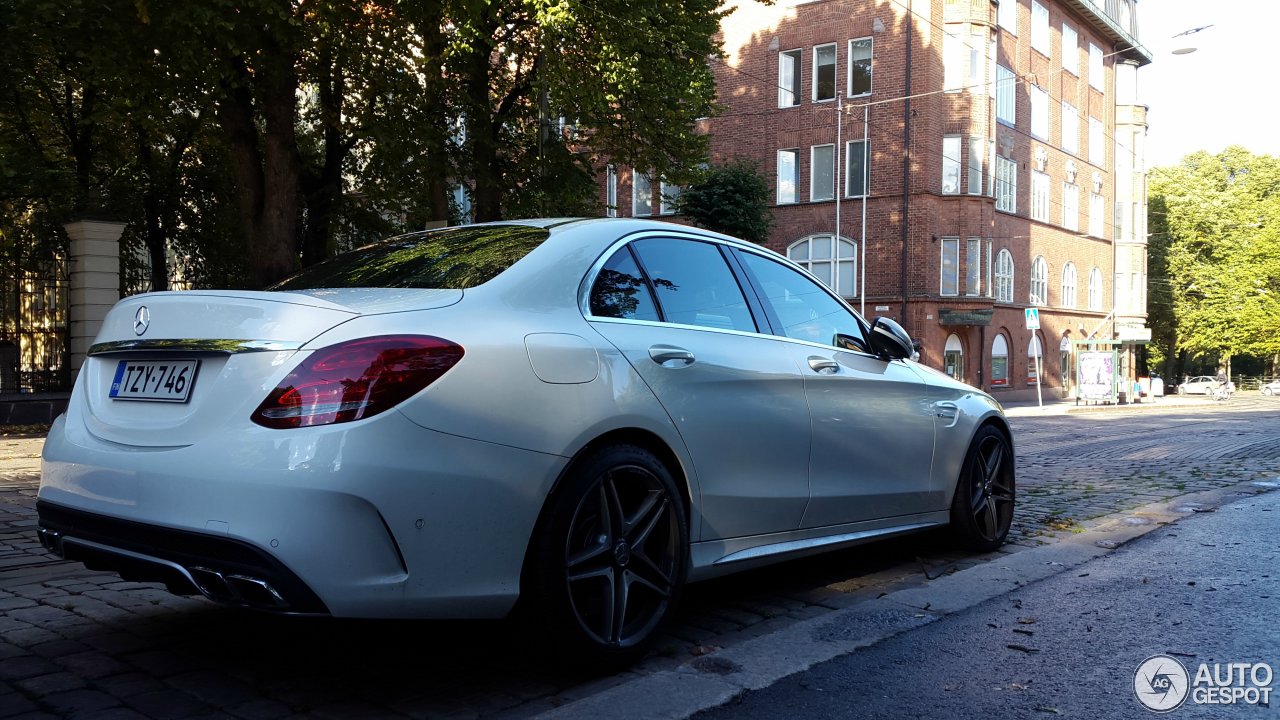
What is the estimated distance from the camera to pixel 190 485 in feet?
9.56

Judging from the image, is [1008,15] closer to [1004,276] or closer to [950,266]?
[1004,276]

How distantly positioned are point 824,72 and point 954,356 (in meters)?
11.1

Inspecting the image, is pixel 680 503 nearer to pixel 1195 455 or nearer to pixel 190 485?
pixel 190 485

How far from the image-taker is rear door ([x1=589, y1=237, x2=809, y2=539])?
3.71m

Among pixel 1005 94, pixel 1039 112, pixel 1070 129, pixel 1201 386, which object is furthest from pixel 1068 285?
pixel 1201 386

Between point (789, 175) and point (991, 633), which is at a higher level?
point (789, 175)

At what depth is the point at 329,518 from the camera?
2779 millimetres

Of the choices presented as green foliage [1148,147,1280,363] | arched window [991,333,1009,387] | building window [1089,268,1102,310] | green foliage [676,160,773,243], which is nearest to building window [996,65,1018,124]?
arched window [991,333,1009,387]

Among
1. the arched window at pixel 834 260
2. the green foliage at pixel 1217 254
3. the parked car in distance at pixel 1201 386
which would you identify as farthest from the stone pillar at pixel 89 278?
the green foliage at pixel 1217 254

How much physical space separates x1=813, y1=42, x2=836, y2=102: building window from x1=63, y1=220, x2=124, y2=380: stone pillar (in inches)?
1027

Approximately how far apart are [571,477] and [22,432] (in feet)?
45.7

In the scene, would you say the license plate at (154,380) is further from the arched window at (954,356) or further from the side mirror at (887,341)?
the arched window at (954,356)

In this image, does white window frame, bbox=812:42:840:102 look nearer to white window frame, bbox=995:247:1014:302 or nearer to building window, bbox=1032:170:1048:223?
white window frame, bbox=995:247:1014:302

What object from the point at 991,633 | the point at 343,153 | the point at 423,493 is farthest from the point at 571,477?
the point at 343,153
